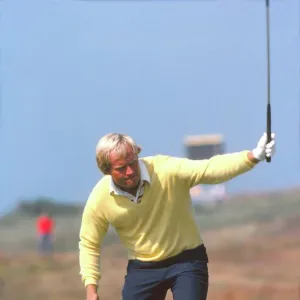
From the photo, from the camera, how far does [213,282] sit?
580 inches

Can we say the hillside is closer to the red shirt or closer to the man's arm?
the red shirt

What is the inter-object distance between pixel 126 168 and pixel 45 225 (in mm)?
11677

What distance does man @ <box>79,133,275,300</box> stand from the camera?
4.29 meters

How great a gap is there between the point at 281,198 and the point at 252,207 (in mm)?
625

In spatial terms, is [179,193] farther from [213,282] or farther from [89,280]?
[213,282]

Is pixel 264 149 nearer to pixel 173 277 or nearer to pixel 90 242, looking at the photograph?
pixel 173 277

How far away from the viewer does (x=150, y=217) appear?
14.6ft

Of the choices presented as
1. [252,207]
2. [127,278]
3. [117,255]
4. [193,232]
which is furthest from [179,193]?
[252,207]

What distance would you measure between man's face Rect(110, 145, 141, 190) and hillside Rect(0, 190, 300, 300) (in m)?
9.60

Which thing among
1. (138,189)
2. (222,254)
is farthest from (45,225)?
(138,189)

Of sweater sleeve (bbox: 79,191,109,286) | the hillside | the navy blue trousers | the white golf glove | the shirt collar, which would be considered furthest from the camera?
the hillside

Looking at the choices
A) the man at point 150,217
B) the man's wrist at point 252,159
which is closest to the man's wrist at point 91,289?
the man at point 150,217

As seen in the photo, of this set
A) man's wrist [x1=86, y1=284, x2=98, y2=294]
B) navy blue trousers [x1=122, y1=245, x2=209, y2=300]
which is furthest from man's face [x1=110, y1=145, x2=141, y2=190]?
man's wrist [x1=86, y1=284, x2=98, y2=294]

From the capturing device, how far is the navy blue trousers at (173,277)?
14.7 feet
